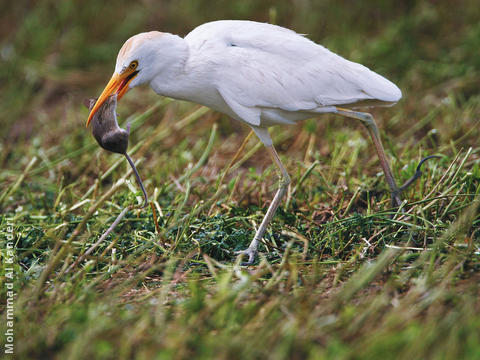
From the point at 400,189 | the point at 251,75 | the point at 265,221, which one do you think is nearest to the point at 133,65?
the point at 251,75

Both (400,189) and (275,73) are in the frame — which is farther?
(400,189)

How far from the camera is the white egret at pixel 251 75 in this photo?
3.02m

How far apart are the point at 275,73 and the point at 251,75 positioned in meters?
0.14

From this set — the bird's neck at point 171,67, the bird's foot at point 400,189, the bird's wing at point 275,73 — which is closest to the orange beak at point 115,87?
the bird's neck at point 171,67

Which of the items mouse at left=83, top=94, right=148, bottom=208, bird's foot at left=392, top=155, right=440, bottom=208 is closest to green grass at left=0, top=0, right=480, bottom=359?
bird's foot at left=392, top=155, right=440, bottom=208

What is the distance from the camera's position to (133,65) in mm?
2988

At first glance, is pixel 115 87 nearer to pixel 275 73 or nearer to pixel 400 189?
pixel 275 73

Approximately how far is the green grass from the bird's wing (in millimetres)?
568

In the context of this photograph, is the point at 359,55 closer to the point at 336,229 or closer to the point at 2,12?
the point at 336,229

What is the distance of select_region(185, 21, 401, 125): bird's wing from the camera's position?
9.95ft

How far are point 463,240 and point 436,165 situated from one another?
2.74 feet

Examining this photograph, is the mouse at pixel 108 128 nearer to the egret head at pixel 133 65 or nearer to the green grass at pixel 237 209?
the egret head at pixel 133 65

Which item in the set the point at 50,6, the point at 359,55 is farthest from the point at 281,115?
the point at 50,6

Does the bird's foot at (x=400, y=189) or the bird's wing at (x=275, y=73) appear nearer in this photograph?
the bird's wing at (x=275, y=73)
